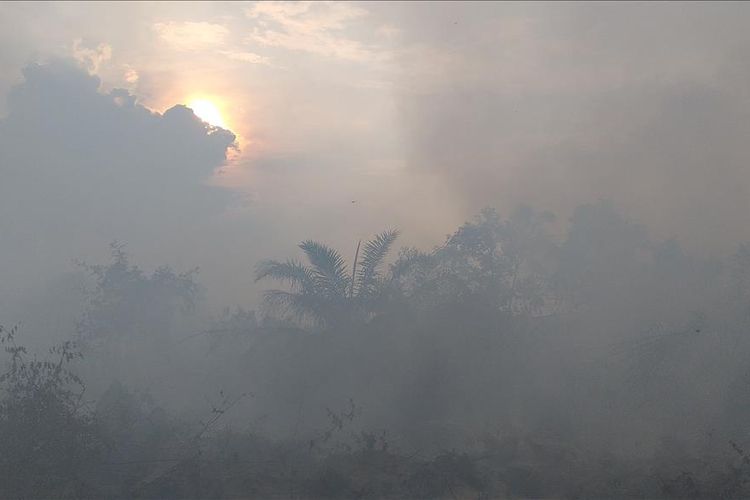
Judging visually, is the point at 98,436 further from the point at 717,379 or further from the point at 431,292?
the point at 717,379

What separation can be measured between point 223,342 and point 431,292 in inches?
275

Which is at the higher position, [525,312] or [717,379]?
[525,312]

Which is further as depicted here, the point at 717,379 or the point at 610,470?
the point at 717,379

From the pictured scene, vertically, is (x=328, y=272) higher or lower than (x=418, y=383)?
higher

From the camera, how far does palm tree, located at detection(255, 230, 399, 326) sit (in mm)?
21609

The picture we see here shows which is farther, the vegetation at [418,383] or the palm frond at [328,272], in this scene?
the palm frond at [328,272]

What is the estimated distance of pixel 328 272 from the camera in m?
21.7

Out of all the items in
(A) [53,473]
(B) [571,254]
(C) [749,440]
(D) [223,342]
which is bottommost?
(A) [53,473]

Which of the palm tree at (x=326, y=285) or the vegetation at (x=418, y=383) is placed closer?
the vegetation at (x=418, y=383)

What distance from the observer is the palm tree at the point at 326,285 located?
21.6 metres

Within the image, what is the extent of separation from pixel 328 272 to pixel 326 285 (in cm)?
39

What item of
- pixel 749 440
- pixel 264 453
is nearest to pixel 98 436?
pixel 264 453

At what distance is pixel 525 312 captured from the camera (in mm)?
24828

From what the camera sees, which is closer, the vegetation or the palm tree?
the vegetation
